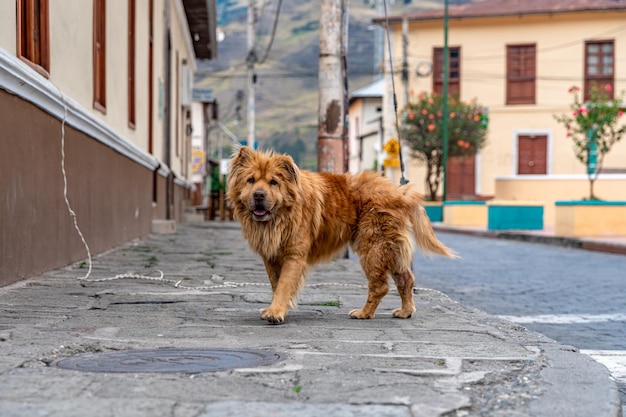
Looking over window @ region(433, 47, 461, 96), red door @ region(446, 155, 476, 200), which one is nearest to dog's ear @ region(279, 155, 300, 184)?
red door @ region(446, 155, 476, 200)

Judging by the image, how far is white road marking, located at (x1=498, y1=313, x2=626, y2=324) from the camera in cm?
729

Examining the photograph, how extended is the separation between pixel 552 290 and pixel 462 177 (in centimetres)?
3146

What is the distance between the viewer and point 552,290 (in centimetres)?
985

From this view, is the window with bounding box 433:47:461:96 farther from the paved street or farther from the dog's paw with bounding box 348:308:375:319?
the dog's paw with bounding box 348:308:375:319

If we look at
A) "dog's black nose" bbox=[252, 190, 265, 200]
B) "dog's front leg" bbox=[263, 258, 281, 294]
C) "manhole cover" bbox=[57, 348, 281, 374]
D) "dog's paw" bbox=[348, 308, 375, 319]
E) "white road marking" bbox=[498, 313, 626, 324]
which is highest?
"dog's black nose" bbox=[252, 190, 265, 200]

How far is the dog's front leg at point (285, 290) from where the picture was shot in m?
5.41

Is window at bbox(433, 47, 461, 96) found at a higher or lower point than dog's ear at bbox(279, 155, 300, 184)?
higher

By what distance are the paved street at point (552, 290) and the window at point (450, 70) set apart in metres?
24.9

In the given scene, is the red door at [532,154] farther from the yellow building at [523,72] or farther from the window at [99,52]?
the window at [99,52]

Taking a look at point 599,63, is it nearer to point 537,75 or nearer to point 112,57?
point 537,75

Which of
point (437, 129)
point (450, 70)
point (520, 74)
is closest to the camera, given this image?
point (437, 129)

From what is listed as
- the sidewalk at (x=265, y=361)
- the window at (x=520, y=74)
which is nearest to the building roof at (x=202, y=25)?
the window at (x=520, y=74)

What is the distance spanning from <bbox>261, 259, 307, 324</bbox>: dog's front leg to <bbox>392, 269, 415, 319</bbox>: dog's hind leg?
64 cm

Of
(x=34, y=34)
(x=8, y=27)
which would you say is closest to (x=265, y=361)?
(x=8, y=27)
